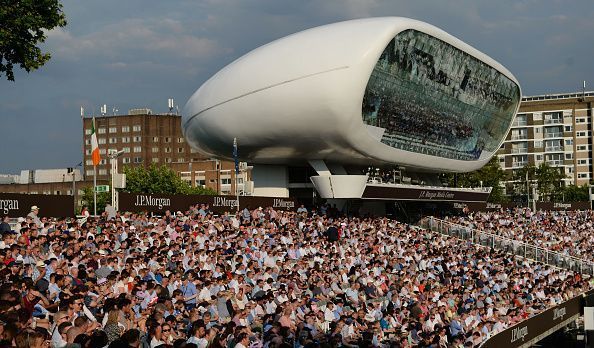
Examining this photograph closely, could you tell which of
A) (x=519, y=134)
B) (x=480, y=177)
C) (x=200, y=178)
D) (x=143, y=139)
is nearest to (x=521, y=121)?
(x=519, y=134)

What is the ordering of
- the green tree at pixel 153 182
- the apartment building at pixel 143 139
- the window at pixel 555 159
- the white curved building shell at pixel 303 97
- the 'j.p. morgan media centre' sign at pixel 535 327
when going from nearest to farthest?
the 'j.p. morgan media centre' sign at pixel 535 327, the white curved building shell at pixel 303 97, the green tree at pixel 153 182, the window at pixel 555 159, the apartment building at pixel 143 139

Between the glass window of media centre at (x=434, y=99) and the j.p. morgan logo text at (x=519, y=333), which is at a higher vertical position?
the glass window of media centre at (x=434, y=99)

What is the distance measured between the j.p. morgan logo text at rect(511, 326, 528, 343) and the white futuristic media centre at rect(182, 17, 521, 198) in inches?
815

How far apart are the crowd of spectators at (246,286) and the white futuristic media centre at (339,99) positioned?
6654 mm

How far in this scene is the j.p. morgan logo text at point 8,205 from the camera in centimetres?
2241

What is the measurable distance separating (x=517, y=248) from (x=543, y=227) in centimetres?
1320

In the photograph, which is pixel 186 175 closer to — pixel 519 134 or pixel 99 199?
pixel 99 199

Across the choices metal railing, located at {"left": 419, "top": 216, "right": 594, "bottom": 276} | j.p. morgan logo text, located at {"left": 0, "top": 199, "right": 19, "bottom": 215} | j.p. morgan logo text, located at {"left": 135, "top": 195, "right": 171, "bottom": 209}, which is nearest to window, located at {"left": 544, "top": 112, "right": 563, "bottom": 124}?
metal railing, located at {"left": 419, "top": 216, "right": 594, "bottom": 276}

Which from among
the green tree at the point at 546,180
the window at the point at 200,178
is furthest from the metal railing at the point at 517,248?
the window at the point at 200,178

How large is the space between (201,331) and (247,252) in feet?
44.2

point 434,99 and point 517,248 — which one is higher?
point 434,99

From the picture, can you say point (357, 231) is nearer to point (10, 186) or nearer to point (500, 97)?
point (500, 97)

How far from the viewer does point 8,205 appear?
22719 mm

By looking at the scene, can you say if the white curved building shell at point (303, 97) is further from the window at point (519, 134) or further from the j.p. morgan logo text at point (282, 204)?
the window at point (519, 134)
